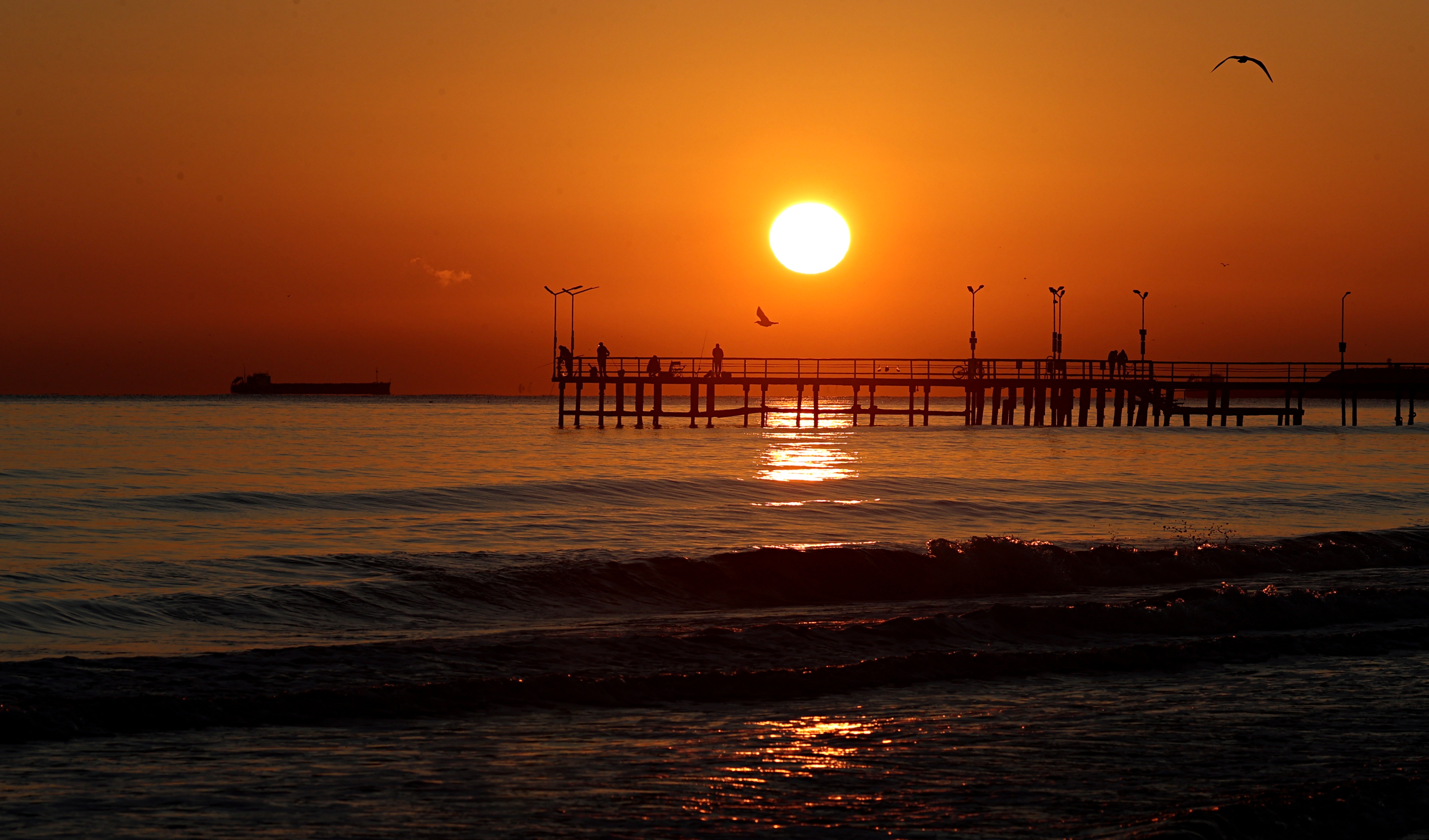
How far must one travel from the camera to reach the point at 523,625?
39.7 feet

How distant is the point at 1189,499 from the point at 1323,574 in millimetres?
13225

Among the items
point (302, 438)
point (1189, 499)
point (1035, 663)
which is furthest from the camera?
point (302, 438)

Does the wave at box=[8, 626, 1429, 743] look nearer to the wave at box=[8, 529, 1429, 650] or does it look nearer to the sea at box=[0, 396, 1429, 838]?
the sea at box=[0, 396, 1429, 838]

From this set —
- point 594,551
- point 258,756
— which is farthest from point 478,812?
point 594,551

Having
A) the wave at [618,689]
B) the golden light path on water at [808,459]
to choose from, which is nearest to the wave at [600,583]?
the wave at [618,689]

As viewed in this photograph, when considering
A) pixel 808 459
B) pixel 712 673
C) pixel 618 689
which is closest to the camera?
pixel 618 689

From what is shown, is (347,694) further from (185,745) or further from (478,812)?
(478,812)

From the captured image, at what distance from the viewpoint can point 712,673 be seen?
9164mm

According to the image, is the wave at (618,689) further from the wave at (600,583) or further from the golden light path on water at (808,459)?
the golden light path on water at (808,459)

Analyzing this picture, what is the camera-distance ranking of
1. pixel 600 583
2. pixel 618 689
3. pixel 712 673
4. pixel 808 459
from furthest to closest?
pixel 808 459 → pixel 600 583 → pixel 712 673 → pixel 618 689

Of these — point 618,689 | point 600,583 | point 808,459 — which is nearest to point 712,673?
point 618,689

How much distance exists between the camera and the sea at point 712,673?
20.0ft

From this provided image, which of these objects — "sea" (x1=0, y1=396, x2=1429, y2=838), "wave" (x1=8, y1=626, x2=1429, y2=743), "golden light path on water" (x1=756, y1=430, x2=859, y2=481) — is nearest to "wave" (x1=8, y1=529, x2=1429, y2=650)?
"sea" (x1=0, y1=396, x2=1429, y2=838)

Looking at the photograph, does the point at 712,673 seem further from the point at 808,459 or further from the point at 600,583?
the point at 808,459
